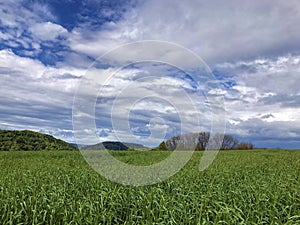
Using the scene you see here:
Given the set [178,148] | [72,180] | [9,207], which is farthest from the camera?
[178,148]

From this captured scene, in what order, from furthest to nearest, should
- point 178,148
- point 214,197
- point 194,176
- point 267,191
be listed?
point 178,148 < point 194,176 < point 267,191 < point 214,197

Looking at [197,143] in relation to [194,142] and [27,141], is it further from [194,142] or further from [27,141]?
[27,141]

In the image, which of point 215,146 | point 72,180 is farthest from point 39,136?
point 72,180

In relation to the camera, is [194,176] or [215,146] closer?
[194,176]

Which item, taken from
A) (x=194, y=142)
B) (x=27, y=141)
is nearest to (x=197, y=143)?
(x=194, y=142)

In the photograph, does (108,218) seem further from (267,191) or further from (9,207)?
(267,191)

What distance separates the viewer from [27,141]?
34.6m

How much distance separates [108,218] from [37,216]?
4.36 ft

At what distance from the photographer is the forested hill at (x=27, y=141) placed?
3317 centimetres

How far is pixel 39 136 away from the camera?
3600 cm

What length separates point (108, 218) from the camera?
550 centimetres

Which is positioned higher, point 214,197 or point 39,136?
point 39,136

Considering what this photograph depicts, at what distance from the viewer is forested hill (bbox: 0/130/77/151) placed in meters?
33.2

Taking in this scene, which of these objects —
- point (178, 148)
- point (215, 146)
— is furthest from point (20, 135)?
point (215, 146)
